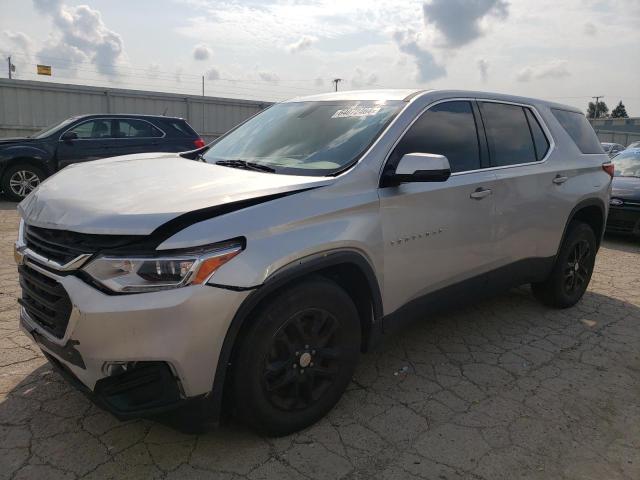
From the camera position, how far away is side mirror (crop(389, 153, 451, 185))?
9.29 ft

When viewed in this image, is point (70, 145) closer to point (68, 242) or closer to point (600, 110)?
point (68, 242)

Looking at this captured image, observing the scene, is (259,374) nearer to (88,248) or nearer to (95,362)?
(95,362)

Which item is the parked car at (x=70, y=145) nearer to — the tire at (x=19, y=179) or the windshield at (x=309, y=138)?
the tire at (x=19, y=179)

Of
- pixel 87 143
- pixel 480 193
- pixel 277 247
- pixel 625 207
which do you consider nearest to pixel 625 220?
pixel 625 207

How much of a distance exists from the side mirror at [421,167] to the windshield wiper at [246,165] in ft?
2.40

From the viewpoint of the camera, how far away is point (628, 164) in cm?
936

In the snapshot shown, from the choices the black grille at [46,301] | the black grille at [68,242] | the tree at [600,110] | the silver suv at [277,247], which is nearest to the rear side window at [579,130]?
the silver suv at [277,247]

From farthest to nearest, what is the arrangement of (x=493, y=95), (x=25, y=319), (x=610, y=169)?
1. (x=610, y=169)
2. (x=493, y=95)
3. (x=25, y=319)

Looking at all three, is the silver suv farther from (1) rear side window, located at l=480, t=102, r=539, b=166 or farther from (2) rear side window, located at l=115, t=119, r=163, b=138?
(2) rear side window, located at l=115, t=119, r=163, b=138

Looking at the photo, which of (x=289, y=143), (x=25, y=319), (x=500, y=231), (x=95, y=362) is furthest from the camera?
(x=500, y=231)

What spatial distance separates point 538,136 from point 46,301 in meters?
3.82

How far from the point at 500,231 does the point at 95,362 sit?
9.17 ft

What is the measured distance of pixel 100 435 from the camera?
2646 mm

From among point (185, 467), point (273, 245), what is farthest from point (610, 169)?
point (185, 467)
